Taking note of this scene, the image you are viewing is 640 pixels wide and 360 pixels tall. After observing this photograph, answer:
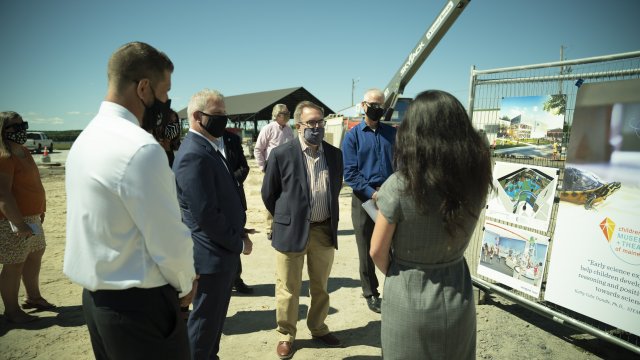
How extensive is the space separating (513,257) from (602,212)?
3.33ft

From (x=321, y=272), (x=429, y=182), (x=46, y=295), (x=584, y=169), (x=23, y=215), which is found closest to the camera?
(x=429, y=182)

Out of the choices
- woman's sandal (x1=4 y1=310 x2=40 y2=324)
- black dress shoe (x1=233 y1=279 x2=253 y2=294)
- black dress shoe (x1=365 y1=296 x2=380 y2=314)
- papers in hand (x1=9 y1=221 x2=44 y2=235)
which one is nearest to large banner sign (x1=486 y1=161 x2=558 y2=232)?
black dress shoe (x1=365 y1=296 x2=380 y2=314)

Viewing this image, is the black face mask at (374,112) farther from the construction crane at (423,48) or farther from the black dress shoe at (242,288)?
the black dress shoe at (242,288)

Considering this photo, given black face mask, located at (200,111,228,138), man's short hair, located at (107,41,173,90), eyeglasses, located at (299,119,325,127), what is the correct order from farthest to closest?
eyeglasses, located at (299,119,325,127) → black face mask, located at (200,111,228,138) → man's short hair, located at (107,41,173,90)

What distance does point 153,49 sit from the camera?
1.59 meters

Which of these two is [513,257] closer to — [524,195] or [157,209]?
[524,195]

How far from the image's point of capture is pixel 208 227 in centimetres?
232

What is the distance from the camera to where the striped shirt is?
317cm

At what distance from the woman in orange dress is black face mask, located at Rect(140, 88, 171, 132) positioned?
262 cm

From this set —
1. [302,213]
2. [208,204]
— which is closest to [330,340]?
[302,213]

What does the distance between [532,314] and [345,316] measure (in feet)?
7.22

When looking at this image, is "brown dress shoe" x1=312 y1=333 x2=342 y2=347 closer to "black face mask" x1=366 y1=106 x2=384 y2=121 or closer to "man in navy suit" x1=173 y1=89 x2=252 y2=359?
"man in navy suit" x1=173 y1=89 x2=252 y2=359

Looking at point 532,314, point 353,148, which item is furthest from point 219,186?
point 532,314

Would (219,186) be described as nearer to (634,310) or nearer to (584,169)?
(584,169)
